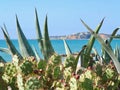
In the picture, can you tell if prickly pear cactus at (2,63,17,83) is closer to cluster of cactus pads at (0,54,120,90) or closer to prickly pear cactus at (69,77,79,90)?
cluster of cactus pads at (0,54,120,90)

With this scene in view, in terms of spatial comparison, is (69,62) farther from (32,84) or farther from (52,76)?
(32,84)

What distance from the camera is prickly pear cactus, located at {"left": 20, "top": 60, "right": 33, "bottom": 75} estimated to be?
1554 mm

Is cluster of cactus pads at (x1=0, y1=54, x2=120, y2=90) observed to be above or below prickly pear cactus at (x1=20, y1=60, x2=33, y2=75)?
below

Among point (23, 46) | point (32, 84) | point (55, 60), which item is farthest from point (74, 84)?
point (23, 46)

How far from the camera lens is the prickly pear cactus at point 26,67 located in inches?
61.2

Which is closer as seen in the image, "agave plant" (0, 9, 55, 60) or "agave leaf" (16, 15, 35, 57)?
"agave plant" (0, 9, 55, 60)

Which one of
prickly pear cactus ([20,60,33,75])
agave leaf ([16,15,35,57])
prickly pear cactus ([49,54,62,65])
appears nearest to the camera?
prickly pear cactus ([20,60,33,75])

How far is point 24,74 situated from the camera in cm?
156

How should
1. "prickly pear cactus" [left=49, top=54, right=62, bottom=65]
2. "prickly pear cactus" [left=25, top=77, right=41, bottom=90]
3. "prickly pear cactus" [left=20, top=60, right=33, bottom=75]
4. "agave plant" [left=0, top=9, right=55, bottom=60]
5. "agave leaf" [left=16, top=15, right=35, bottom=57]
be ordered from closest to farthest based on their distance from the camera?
"prickly pear cactus" [left=25, top=77, right=41, bottom=90] < "prickly pear cactus" [left=20, top=60, right=33, bottom=75] < "prickly pear cactus" [left=49, top=54, right=62, bottom=65] < "agave plant" [left=0, top=9, right=55, bottom=60] < "agave leaf" [left=16, top=15, right=35, bottom=57]

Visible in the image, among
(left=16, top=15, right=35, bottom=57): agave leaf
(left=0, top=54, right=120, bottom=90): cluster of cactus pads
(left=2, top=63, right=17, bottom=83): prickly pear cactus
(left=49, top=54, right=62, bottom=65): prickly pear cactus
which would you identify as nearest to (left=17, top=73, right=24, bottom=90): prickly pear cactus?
(left=0, top=54, right=120, bottom=90): cluster of cactus pads

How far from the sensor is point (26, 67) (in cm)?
156

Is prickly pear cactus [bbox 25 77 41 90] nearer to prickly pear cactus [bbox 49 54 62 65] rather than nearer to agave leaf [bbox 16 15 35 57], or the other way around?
prickly pear cactus [bbox 49 54 62 65]

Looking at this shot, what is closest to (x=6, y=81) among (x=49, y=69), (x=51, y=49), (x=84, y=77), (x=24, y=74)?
(x=24, y=74)

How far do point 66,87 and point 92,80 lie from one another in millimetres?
92
